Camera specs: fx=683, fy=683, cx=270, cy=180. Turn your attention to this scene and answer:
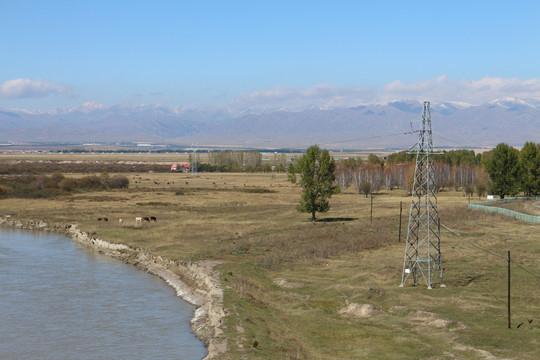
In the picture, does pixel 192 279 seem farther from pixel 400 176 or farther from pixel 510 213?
pixel 400 176

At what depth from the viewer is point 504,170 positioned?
354ft

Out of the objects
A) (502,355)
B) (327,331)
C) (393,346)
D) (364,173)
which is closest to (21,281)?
(327,331)

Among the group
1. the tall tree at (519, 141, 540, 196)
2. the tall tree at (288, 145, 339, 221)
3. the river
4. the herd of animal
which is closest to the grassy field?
the herd of animal

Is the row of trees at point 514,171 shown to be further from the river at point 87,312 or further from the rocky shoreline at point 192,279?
the river at point 87,312

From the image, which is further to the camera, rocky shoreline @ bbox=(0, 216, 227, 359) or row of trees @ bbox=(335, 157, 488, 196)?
row of trees @ bbox=(335, 157, 488, 196)

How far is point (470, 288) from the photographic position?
41719 millimetres

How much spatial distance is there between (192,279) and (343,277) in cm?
1022

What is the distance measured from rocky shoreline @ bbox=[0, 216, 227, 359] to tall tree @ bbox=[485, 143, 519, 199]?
66.4m

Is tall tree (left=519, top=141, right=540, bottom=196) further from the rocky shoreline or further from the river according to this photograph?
the river

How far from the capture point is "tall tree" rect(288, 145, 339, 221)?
254ft

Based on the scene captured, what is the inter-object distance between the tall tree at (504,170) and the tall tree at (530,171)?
108 centimetres

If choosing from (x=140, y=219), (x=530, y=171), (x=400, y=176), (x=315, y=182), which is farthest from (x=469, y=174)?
(x=140, y=219)

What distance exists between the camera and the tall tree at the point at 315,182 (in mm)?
77444

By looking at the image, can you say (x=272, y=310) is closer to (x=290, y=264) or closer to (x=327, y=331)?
(x=327, y=331)
